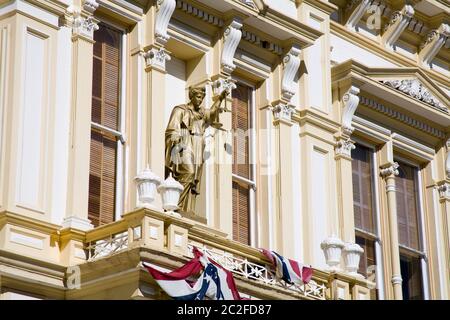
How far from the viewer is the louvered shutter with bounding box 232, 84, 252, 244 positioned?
21.2m

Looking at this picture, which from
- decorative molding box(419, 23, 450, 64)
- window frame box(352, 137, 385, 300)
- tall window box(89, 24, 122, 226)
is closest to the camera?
tall window box(89, 24, 122, 226)

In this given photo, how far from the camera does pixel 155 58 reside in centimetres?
2034

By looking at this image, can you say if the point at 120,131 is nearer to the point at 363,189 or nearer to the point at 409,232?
Result: the point at 363,189

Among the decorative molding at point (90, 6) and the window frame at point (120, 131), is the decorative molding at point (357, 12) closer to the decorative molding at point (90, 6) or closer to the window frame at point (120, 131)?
the window frame at point (120, 131)

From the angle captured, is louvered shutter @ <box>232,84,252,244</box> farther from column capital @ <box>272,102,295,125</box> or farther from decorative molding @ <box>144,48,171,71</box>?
decorative molding @ <box>144,48,171,71</box>

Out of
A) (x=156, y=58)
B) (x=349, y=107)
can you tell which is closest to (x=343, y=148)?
(x=349, y=107)

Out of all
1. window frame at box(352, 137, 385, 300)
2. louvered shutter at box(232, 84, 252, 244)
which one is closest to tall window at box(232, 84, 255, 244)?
louvered shutter at box(232, 84, 252, 244)

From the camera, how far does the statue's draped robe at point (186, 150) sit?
19812 mm

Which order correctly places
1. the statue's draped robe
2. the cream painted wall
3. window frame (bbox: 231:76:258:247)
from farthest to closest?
window frame (bbox: 231:76:258:247)
the cream painted wall
the statue's draped robe

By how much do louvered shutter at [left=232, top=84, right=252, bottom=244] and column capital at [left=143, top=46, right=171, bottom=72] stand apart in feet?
5.70

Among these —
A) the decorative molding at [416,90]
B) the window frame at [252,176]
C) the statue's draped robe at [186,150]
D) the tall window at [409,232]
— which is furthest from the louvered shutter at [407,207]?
the statue's draped robe at [186,150]

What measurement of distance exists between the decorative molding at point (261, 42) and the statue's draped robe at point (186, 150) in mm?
2091
